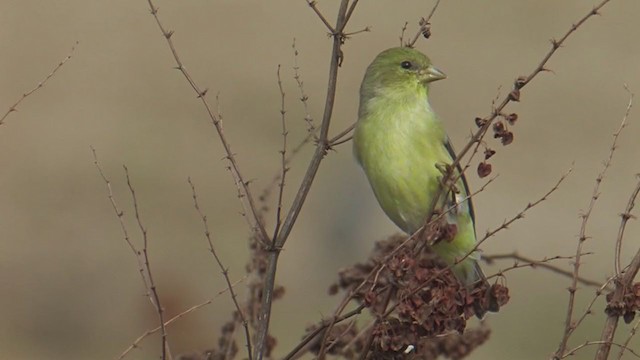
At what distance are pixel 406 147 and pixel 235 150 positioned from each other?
31.0 ft

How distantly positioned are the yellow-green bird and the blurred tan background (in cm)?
339

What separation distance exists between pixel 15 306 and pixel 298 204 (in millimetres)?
8770

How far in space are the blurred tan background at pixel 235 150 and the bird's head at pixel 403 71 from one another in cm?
344

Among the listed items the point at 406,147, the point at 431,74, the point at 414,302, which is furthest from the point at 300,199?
the point at 431,74

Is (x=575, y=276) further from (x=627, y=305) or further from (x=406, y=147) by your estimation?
(x=406, y=147)

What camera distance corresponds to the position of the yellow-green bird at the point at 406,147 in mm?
6059

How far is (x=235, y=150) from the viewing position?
50.7 feet

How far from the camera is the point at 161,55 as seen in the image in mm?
18016

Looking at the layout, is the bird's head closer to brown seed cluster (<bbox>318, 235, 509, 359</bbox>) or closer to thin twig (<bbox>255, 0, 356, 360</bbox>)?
brown seed cluster (<bbox>318, 235, 509, 359</bbox>)

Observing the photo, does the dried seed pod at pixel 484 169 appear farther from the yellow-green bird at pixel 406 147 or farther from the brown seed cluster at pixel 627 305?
the yellow-green bird at pixel 406 147

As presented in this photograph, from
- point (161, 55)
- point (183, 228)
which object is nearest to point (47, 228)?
point (183, 228)

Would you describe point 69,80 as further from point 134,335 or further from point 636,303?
point 636,303

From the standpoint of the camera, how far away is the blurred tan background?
1245 centimetres

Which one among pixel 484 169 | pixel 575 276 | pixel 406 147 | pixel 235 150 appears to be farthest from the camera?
pixel 235 150
